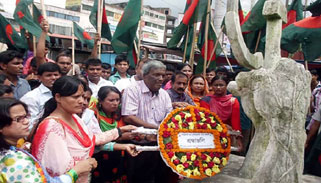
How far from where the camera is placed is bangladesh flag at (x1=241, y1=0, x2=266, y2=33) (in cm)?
569

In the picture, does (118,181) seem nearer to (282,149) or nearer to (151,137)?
(151,137)

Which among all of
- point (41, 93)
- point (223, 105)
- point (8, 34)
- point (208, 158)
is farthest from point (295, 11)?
point (8, 34)

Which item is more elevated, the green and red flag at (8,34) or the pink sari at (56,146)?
the green and red flag at (8,34)

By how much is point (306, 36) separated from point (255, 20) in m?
1.91

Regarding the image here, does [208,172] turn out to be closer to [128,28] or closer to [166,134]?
[166,134]

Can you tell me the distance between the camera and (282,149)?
101 inches

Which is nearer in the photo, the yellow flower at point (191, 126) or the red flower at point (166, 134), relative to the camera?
the red flower at point (166, 134)

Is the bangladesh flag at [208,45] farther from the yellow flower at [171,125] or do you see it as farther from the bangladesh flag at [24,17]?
the yellow flower at [171,125]

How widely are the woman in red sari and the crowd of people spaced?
0.04 feet

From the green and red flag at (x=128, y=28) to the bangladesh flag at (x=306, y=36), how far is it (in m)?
3.09

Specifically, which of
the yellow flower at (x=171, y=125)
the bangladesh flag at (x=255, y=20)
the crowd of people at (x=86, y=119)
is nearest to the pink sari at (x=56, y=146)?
the crowd of people at (x=86, y=119)

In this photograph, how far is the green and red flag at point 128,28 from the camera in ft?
19.7

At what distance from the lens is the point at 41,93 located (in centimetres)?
316

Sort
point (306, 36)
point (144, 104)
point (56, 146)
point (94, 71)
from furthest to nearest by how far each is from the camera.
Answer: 1. point (94, 71)
2. point (306, 36)
3. point (144, 104)
4. point (56, 146)
